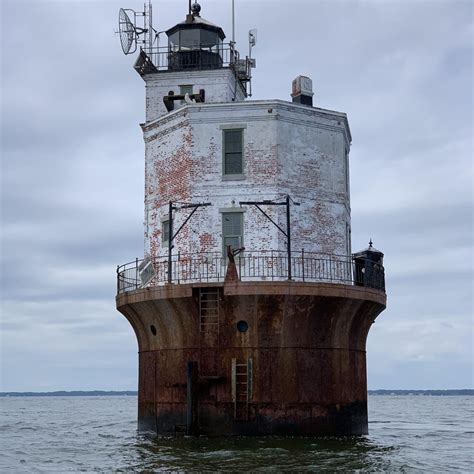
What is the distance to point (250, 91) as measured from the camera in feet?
120

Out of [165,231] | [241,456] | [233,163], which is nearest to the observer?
[241,456]

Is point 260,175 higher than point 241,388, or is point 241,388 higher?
point 260,175

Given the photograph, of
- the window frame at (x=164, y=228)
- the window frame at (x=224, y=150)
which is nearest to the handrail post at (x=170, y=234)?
the window frame at (x=164, y=228)

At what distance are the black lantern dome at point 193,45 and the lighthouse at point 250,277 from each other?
5.28ft

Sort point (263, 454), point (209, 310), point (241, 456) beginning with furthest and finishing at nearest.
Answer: point (209, 310) < point (263, 454) < point (241, 456)

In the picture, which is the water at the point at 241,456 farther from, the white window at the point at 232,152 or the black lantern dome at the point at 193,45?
the black lantern dome at the point at 193,45

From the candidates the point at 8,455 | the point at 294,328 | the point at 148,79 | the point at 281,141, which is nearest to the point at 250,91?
the point at 148,79

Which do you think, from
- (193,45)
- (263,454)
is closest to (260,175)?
(193,45)

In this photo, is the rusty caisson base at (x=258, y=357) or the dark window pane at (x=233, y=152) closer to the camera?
→ the rusty caisson base at (x=258, y=357)

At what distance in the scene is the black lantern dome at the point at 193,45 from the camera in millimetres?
33250

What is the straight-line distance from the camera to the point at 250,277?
27.4 m

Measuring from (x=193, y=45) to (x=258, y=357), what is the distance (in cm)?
1357

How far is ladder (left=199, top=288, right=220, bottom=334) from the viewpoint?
84.5ft

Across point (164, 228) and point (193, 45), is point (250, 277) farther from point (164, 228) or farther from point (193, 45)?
point (193, 45)
